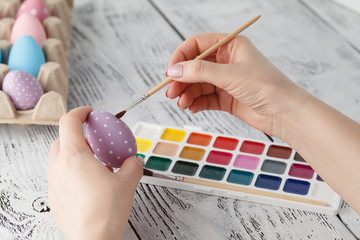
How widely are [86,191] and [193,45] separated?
401 mm

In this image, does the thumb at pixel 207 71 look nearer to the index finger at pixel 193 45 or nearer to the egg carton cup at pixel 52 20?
the index finger at pixel 193 45

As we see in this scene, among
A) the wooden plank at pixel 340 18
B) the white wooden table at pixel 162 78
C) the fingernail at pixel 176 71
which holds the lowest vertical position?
the wooden plank at pixel 340 18

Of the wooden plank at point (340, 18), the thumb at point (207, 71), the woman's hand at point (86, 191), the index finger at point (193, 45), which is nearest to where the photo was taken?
the woman's hand at point (86, 191)

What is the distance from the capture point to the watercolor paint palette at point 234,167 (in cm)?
97

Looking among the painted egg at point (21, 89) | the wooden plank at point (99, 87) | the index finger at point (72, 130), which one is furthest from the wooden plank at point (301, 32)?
the index finger at point (72, 130)

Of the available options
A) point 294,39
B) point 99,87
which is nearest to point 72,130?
point 99,87

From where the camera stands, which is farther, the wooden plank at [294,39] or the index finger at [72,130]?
the wooden plank at [294,39]

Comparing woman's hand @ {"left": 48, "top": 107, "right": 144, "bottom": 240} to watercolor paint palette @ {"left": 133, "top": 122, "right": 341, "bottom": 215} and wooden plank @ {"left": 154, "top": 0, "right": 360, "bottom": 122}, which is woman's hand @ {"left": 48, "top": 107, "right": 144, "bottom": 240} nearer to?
watercolor paint palette @ {"left": 133, "top": 122, "right": 341, "bottom": 215}

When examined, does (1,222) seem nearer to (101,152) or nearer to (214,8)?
(101,152)

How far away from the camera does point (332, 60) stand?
4.69 ft

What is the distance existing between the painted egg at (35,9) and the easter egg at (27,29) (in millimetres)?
70

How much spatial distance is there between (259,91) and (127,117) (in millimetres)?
386

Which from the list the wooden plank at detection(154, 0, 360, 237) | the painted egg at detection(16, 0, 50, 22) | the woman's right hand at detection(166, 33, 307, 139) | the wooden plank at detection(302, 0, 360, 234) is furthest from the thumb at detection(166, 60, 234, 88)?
the wooden plank at detection(302, 0, 360, 234)

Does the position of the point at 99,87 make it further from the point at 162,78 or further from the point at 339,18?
the point at 339,18
